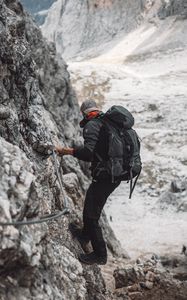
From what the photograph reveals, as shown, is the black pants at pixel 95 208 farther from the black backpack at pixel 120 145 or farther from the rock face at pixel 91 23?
the rock face at pixel 91 23

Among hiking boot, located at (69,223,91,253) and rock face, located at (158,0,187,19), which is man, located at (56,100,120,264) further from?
rock face, located at (158,0,187,19)

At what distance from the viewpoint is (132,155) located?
8.98 meters

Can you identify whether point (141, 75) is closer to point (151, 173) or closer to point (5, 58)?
point (151, 173)

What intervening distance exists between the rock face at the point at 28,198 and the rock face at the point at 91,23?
85403 millimetres

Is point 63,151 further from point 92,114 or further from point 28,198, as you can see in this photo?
point 28,198

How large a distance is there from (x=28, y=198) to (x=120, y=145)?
2.74m

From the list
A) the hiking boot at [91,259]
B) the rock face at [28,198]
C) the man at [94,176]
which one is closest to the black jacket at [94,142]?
the man at [94,176]

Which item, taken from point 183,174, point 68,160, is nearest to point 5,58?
point 68,160

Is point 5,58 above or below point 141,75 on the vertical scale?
above

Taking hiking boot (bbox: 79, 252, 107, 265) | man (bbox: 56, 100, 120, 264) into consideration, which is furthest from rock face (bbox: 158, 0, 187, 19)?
hiking boot (bbox: 79, 252, 107, 265)

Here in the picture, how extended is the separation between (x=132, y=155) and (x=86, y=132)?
3.16 ft

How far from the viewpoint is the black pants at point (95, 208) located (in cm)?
926

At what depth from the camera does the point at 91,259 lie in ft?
31.3

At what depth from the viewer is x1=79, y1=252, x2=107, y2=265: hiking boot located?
9443 millimetres
